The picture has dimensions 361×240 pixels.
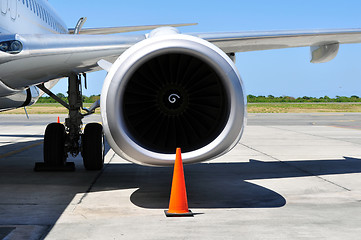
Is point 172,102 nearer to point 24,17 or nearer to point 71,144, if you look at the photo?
point 24,17

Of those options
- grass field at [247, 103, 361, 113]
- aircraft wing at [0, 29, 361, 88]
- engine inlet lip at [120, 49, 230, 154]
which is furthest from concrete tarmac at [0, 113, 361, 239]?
grass field at [247, 103, 361, 113]

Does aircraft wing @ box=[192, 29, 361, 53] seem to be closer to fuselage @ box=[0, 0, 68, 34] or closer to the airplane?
the airplane

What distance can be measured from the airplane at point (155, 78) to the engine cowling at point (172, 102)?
0.03 ft

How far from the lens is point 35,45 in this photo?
5762mm

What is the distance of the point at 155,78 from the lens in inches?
219

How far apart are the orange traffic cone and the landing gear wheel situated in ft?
9.56

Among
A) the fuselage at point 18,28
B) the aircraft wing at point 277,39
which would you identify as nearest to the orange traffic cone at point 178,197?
the aircraft wing at point 277,39

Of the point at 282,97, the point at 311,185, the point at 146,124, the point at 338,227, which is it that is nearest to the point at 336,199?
the point at 311,185

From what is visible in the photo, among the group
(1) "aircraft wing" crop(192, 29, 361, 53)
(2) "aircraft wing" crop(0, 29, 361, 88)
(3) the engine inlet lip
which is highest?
(1) "aircraft wing" crop(192, 29, 361, 53)

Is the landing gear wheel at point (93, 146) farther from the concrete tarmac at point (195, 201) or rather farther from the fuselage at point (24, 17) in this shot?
the fuselage at point (24, 17)

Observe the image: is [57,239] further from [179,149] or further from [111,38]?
[111,38]

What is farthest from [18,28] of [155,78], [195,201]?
[195,201]

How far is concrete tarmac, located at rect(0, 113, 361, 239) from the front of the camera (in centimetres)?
439

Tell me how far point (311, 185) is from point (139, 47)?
10.8 feet
